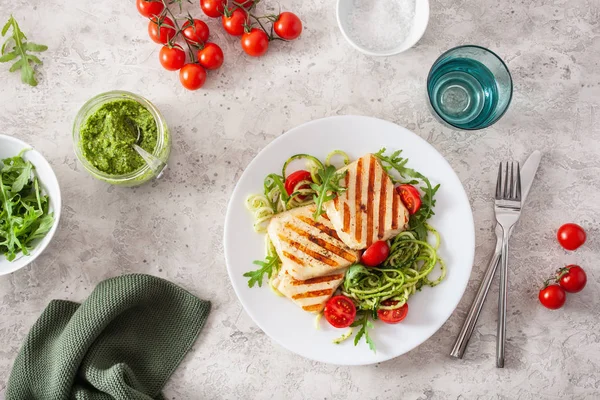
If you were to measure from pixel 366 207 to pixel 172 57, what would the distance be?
51.9 inches

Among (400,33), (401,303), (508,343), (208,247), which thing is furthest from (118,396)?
(400,33)

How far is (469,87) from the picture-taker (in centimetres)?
325

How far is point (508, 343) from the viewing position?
130 inches

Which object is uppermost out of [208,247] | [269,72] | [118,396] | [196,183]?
[269,72]

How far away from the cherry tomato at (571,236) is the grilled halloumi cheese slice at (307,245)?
1200 millimetres

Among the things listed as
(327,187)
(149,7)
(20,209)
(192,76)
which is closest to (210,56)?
(192,76)

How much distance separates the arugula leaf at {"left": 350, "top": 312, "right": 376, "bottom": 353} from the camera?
294 cm

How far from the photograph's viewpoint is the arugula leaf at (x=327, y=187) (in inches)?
113

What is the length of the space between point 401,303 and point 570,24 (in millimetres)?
1913

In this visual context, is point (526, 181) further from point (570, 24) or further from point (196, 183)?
point (196, 183)

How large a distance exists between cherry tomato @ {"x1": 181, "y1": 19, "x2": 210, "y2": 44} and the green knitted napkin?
1317 millimetres

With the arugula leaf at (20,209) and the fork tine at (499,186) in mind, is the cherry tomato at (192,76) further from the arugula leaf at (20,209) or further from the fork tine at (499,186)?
the fork tine at (499,186)

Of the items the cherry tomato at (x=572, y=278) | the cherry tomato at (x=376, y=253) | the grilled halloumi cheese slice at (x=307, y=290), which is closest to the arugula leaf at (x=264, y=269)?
the grilled halloumi cheese slice at (x=307, y=290)

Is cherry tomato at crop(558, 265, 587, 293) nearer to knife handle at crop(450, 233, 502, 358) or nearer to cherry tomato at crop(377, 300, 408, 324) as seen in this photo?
knife handle at crop(450, 233, 502, 358)
